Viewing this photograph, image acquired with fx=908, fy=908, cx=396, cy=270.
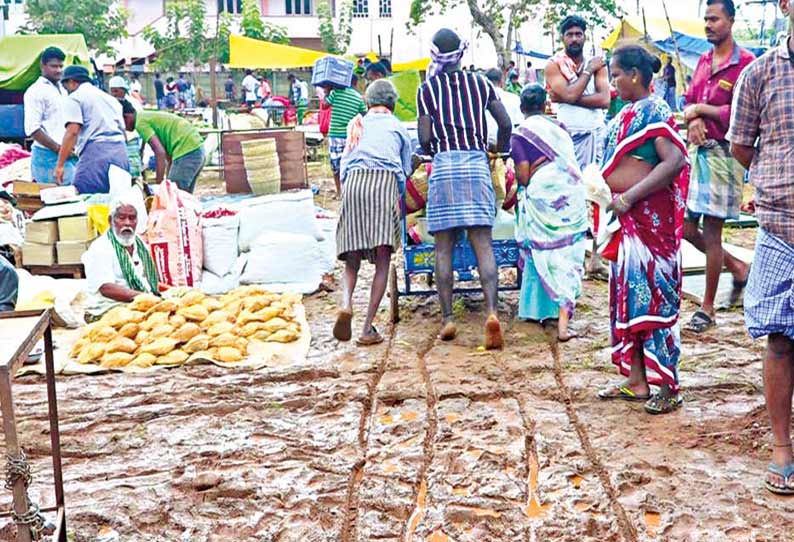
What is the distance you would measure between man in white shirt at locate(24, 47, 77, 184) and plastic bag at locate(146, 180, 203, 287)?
6.02 feet

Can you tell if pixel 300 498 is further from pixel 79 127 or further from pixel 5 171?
pixel 5 171

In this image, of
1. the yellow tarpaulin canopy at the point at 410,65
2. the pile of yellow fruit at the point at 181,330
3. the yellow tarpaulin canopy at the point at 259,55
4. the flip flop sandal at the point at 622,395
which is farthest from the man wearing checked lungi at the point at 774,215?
the yellow tarpaulin canopy at the point at 259,55

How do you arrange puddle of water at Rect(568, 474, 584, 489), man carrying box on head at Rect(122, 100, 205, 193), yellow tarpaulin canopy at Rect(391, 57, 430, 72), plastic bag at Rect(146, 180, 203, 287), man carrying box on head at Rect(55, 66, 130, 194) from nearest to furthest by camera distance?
1. puddle of water at Rect(568, 474, 584, 489)
2. plastic bag at Rect(146, 180, 203, 287)
3. man carrying box on head at Rect(55, 66, 130, 194)
4. man carrying box on head at Rect(122, 100, 205, 193)
5. yellow tarpaulin canopy at Rect(391, 57, 430, 72)

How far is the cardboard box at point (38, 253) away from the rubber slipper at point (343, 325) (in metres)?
3.17

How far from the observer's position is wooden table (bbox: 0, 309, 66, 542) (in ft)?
8.23

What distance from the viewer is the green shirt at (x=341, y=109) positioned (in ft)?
33.6

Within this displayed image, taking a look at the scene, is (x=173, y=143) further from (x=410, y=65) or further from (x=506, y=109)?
(x=410, y=65)

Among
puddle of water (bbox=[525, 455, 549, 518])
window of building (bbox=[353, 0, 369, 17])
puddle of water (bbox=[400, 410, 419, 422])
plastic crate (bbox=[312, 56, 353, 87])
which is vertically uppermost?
window of building (bbox=[353, 0, 369, 17])

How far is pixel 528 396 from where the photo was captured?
15.9 feet

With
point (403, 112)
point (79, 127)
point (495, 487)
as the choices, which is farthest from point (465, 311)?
point (403, 112)

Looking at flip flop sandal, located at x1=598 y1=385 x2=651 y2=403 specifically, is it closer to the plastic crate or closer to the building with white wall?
the plastic crate

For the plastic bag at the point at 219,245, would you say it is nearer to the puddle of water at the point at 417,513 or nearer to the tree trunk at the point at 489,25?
the puddle of water at the point at 417,513

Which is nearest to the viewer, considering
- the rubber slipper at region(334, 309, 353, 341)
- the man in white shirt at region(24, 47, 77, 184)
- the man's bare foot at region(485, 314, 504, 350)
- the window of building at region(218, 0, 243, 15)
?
the man's bare foot at region(485, 314, 504, 350)

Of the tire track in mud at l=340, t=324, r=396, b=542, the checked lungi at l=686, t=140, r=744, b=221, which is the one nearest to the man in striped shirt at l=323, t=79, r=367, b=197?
the tire track in mud at l=340, t=324, r=396, b=542
